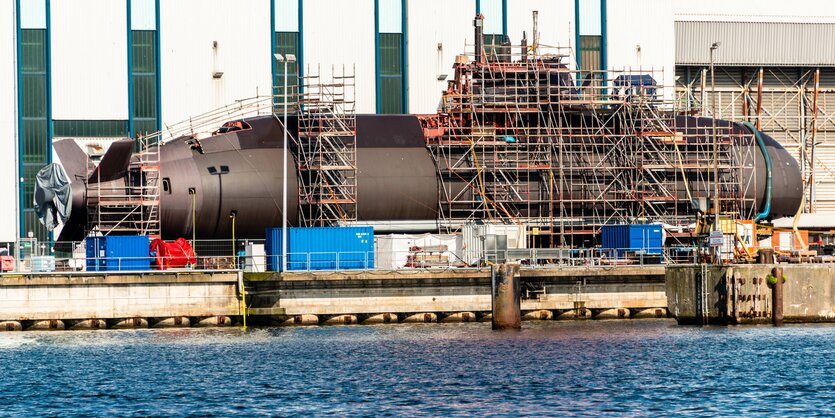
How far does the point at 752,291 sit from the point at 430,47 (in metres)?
31.5

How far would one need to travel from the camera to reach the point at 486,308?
2537 inches

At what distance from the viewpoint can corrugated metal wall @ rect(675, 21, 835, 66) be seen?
96062 millimetres

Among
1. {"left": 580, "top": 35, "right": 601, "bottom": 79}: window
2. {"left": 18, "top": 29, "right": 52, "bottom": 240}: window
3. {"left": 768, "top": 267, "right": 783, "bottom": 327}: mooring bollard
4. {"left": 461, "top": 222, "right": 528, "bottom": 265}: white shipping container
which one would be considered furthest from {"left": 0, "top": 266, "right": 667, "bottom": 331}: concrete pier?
{"left": 580, "top": 35, "right": 601, "bottom": 79}: window

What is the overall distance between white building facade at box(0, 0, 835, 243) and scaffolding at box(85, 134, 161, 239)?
10589 millimetres

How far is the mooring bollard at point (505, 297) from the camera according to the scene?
60.4 m

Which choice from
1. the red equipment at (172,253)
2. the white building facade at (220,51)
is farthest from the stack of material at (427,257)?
the white building facade at (220,51)

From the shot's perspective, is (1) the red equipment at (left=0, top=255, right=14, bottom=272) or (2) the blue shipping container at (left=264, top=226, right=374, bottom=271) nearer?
(1) the red equipment at (left=0, top=255, right=14, bottom=272)

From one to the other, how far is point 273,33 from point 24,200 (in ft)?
58.8

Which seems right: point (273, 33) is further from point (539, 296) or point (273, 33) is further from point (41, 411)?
point (41, 411)

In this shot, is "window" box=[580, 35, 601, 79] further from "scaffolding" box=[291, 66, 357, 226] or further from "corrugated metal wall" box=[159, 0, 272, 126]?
"scaffolding" box=[291, 66, 357, 226]

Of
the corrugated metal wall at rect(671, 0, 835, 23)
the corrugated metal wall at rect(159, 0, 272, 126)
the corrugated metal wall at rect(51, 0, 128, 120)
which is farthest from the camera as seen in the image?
the corrugated metal wall at rect(671, 0, 835, 23)

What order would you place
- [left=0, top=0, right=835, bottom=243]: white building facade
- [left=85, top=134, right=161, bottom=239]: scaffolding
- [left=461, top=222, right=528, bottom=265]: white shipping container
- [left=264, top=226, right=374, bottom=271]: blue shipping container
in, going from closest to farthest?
[left=264, top=226, right=374, bottom=271]: blue shipping container, [left=461, top=222, right=528, bottom=265]: white shipping container, [left=85, top=134, right=161, bottom=239]: scaffolding, [left=0, top=0, right=835, bottom=243]: white building facade

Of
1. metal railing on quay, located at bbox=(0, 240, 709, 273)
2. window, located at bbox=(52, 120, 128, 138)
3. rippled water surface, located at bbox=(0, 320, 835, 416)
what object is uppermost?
window, located at bbox=(52, 120, 128, 138)

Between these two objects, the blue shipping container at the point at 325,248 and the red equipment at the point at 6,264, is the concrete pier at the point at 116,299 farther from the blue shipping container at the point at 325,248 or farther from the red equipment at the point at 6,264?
the blue shipping container at the point at 325,248
